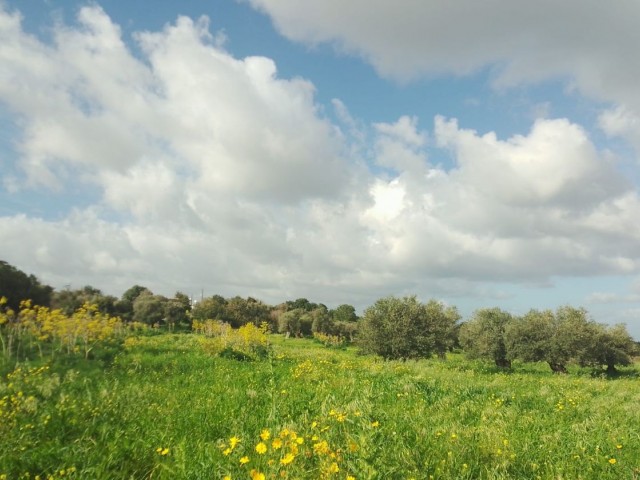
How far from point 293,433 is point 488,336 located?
133ft

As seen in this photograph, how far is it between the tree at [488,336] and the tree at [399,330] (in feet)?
21.7

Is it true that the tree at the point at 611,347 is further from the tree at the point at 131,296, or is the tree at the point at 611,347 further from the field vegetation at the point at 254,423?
the tree at the point at 131,296

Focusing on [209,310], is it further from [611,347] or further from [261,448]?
[261,448]

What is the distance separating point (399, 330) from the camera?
113 feet

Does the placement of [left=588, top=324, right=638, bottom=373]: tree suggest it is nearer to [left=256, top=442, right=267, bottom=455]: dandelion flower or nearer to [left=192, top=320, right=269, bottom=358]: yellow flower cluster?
[left=192, top=320, right=269, bottom=358]: yellow flower cluster

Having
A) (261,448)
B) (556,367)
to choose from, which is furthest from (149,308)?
(261,448)

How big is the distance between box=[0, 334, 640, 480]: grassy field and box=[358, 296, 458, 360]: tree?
22.7 metres

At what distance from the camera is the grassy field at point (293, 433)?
4.87 metres

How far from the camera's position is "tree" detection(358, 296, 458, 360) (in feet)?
111

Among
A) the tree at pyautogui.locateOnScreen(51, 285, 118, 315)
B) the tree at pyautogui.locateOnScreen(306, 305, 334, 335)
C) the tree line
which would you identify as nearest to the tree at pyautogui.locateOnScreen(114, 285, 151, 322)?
the tree line

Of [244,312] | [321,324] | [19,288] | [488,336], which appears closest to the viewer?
[19,288]

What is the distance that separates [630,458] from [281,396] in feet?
21.9

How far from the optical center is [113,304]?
26938 mm

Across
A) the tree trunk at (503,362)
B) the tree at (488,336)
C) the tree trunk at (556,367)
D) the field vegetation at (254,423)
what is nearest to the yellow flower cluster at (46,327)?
the field vegetation at (254,423)
